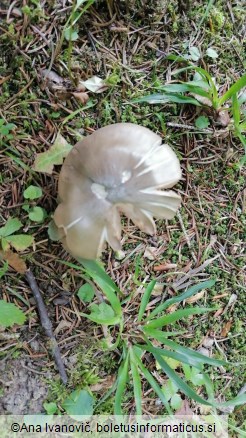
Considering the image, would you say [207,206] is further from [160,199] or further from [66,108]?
[66,108]

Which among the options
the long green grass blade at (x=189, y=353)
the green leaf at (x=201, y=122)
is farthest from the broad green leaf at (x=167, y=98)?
the long green grass blade at (x=189, y=353)

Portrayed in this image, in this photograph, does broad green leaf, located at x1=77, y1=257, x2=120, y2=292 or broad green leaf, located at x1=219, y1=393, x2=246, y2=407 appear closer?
broad green leaf, located at x1=77, y1=257, x2=120, y2=292

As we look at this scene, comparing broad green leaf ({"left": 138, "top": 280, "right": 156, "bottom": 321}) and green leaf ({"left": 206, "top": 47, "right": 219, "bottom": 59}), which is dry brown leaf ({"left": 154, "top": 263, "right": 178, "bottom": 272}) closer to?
broad green leaf ({"left": 138, "top": 280, "right": 156, "bottom": 321})

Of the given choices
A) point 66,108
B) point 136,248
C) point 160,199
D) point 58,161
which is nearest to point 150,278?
point 136,248

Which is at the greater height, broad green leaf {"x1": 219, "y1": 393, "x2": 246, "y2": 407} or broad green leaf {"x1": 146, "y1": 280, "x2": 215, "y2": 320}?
broad green leaf {"x1": 146, "y1": 280, "x2": 215, "y2": 320}

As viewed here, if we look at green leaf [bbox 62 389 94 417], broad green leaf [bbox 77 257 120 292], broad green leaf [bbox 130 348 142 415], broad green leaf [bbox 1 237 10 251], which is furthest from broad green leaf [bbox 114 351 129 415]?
broad green leaf [bbox 1 237 10 251]

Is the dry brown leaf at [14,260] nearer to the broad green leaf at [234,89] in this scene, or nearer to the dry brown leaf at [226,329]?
the dry brown leaf at [226,329]
